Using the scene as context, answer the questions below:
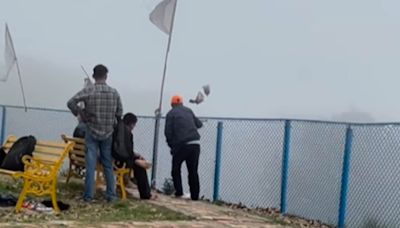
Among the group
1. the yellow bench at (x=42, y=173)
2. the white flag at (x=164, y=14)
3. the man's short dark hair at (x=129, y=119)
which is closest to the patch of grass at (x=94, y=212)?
the yellow bench at (x=42, y=173)

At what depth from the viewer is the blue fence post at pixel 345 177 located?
340 inches

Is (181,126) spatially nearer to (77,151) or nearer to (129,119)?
(129,119)

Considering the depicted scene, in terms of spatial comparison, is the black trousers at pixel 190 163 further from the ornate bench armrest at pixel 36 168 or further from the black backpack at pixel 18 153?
the ornate bench armrest at pixel 36 168

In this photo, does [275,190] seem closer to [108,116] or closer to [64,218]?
[108,116]

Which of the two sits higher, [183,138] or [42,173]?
[183,138]

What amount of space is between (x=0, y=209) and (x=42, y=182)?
530mm

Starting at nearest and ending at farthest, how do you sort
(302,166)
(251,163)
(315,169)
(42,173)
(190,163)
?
(42,173), (315,169), (302,166), (190,163), (251,163)

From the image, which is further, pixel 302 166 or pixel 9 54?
pixel 9 54

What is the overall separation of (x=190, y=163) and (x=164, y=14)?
2.30 m

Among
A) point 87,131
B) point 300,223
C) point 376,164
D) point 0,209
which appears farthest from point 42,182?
point 376,164

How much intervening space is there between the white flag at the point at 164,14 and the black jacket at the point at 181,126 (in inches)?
57.6

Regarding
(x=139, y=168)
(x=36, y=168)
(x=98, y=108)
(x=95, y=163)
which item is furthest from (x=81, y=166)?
(x=36, y=168)

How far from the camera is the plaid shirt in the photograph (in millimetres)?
8953

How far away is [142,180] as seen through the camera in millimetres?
9727
